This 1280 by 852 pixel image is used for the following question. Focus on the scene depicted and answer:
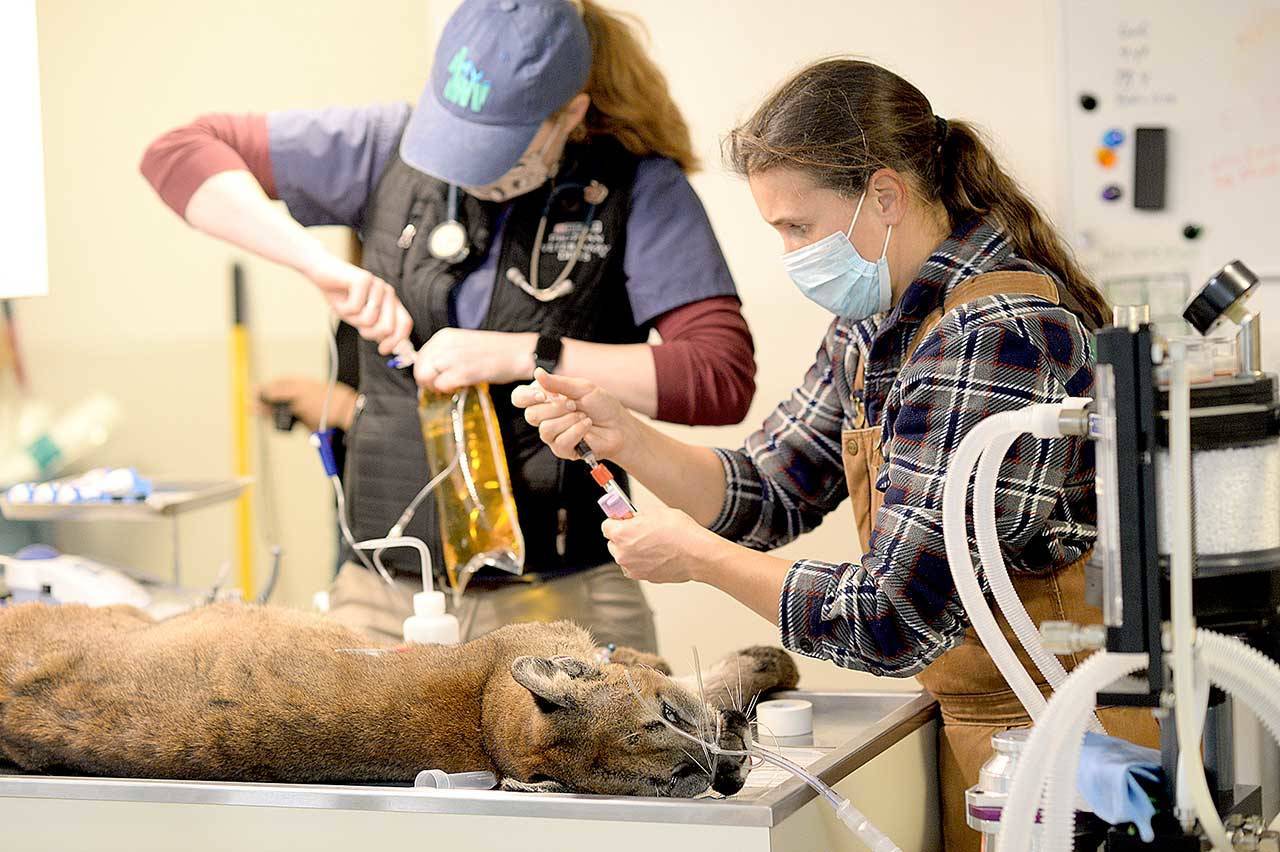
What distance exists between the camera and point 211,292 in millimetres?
3582

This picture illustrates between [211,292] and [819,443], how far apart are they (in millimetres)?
2081

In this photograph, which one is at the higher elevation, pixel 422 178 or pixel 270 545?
pixel 422 178

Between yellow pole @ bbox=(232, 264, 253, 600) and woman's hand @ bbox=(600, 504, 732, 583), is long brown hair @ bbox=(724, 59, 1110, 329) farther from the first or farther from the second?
yellow pole @ bbox=(232, 264, 253, 600)

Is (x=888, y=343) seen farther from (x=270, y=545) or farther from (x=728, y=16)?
(x=270, y=545)

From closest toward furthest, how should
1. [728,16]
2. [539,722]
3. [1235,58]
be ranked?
[539,722]
[1235,58]
[728,16]

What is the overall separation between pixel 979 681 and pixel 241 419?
233 cm

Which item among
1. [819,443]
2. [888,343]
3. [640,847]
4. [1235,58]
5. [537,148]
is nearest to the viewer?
[640,847]

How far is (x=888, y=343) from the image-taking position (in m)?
1.78

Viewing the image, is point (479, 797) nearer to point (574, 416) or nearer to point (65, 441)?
point (574, 416)

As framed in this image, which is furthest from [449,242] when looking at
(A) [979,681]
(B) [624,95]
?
(A) [979,681]

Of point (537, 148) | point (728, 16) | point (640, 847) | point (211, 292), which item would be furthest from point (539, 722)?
point (211, 292)

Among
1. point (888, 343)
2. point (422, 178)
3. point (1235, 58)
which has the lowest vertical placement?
point (888, 343)

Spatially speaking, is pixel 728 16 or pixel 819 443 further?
pixel 728 16

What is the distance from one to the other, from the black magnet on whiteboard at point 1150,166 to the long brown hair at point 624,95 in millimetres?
1018
